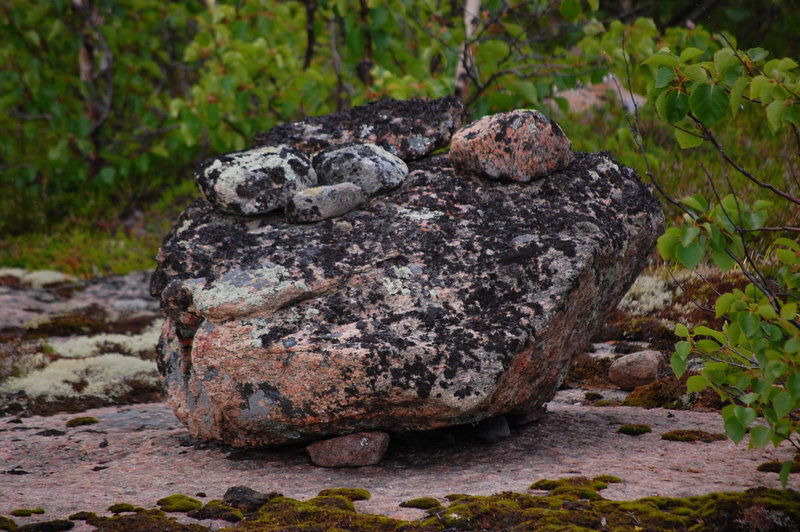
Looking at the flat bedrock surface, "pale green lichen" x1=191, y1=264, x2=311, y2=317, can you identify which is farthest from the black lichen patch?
"pale green lichen" x1=191, y1=264, x2=311, y2=317

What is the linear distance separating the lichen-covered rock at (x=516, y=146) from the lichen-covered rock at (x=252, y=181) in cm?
137

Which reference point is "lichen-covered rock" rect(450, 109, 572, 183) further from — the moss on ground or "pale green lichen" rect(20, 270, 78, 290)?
"pale green lichen" rect(20, 270, 78, 290)

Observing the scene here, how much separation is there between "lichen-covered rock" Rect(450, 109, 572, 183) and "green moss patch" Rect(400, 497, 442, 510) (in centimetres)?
268

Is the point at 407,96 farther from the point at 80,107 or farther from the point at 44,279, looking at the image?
the point at 80,107

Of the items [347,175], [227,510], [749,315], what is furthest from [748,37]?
[227,510]

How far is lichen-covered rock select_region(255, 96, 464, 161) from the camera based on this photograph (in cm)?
659

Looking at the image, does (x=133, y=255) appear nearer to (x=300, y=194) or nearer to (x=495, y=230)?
(x=300, y=194)

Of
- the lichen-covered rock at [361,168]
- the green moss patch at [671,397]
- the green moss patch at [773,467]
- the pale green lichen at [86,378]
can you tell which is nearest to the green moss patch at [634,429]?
the green moss patch at [671,397]

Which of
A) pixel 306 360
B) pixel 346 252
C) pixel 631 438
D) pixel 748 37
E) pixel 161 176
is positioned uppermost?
pixel 748 37

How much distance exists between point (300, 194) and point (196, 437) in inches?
84.2

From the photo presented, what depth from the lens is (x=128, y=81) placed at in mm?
16516

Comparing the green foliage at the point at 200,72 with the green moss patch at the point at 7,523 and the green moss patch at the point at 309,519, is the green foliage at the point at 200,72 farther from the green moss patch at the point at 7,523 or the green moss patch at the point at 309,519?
the green moss patch at the point at 7,523

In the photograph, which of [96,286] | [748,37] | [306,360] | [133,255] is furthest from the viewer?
[748,37]

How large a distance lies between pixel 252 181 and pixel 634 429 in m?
3.48
